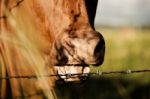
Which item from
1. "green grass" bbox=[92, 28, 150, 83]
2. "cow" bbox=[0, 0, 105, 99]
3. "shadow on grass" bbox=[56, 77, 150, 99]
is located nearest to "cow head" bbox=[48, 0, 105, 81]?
"cow" bbox=[0, 0, 105, 99]

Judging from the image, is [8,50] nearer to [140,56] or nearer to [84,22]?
[84,22]

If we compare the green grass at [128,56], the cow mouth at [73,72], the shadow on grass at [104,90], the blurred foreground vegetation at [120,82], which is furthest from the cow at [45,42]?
the green grass at [128,56]

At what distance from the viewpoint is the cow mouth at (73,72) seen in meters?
4.60

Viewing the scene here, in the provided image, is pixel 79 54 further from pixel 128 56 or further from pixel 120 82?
pixel 128 56

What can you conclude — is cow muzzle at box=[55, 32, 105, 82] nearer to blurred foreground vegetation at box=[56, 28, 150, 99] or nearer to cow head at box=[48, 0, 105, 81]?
cow head at box=[48, 0, 105, 81]

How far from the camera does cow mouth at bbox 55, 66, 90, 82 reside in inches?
181

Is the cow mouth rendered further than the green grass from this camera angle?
No

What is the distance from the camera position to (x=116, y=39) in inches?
499

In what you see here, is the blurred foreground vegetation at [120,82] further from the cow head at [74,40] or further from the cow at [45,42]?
the cow head at [74,40]

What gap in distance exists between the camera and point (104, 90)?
7.41 meters

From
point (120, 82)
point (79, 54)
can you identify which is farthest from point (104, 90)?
point (79, 54)

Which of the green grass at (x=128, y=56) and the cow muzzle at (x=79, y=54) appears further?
the green grass at (x=128, y=56)

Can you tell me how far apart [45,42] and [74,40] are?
25.5 inches

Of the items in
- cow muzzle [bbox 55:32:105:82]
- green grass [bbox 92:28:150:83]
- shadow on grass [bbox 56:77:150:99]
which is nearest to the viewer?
cow muzzle [bbox 55:32:105:82]
